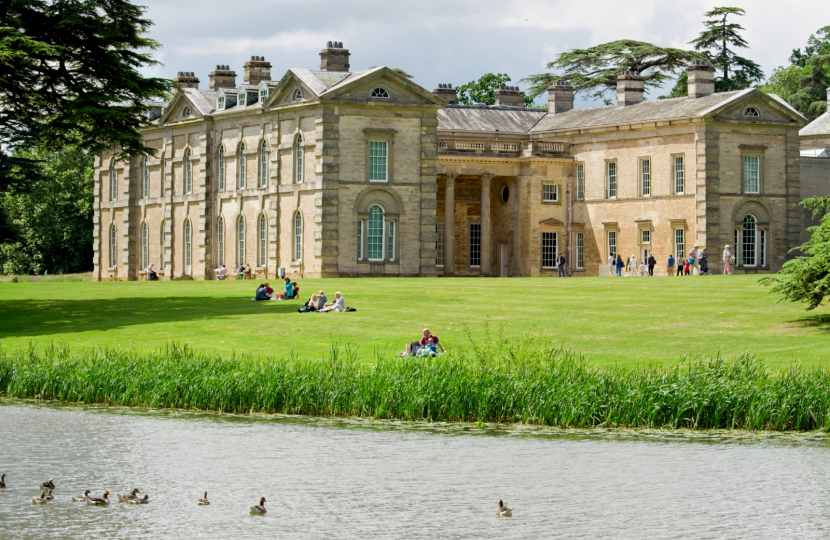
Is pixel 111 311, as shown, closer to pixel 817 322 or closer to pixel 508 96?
pixel 817 322

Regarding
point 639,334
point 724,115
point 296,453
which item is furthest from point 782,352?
point 724,115

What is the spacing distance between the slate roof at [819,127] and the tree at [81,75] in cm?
4577

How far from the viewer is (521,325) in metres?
37.3

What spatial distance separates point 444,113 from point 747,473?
57504 mm

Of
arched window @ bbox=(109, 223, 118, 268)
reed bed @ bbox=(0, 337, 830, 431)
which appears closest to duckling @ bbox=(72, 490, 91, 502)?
reed bed @ bbox=(0, 337, 830, 431)

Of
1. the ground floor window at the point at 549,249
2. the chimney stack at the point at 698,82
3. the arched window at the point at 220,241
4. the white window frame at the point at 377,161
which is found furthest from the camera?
the arched window at the point at 220,241

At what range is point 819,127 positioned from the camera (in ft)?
262

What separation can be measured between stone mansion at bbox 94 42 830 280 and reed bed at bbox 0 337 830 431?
117 ft

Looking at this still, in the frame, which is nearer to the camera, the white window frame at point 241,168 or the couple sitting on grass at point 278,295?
the couple sitting on grass at point 278,295

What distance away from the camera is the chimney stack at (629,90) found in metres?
74.8

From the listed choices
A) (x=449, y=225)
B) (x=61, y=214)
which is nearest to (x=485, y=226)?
(x=449, y=225)

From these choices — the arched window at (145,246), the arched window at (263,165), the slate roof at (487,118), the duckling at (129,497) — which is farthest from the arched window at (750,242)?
the duckling at (129,497)

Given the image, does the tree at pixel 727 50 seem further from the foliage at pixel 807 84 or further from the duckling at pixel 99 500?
the duckling at pixel 99 500

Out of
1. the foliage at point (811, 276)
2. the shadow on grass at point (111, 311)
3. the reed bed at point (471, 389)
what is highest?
the foliage at point (811, 276)
